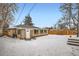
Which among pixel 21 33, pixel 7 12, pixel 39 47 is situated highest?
pixel 7 12

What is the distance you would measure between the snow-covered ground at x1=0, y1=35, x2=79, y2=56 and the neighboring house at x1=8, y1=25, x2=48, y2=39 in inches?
1.9

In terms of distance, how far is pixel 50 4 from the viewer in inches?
65.1

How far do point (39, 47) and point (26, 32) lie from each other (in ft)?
0.74

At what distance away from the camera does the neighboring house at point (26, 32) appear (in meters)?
1.65

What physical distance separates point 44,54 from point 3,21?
0.59m

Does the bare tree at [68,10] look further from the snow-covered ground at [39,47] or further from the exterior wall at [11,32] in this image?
the exterior wall at [11,32]

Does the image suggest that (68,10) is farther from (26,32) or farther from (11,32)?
(11,32)

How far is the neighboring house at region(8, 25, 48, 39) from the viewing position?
1.65 metres

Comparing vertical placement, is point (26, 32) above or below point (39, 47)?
A: above

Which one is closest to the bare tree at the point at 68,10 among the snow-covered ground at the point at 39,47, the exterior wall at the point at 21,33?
the snow-covered ground at the point at 39,47

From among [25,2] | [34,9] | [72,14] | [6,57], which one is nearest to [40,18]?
[34,9]

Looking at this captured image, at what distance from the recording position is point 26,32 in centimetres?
169

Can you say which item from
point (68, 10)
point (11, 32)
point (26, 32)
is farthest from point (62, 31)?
point (11, 32)

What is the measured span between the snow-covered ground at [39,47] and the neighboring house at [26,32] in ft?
0.16
